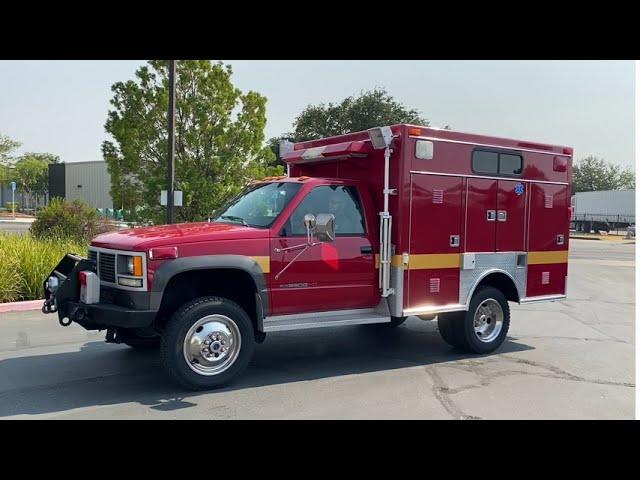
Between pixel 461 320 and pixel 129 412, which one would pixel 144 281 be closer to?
pixel 129 412

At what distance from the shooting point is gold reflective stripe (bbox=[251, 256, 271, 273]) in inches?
238

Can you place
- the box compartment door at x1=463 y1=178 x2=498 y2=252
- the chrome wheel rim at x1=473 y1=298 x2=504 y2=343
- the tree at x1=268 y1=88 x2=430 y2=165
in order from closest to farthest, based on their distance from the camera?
1. the box compartment door at x1=463 y1=178 x2=498 y2=252
2. the chrome wheel rim at x1=473 y1=298 x2=504 y2=343
3. the tree at x1=268 y1=88 x2=430 y2=165

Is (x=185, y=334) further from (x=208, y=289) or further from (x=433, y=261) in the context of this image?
(x=433, y=261)

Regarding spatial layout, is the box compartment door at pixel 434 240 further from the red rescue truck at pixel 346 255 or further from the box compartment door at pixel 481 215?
the box compartment door at pixel 481 215

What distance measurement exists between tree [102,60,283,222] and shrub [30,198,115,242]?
0.78 meters

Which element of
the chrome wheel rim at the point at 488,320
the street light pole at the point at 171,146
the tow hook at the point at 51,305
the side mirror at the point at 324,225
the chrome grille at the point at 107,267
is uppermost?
the street light pole at the point at 171,146

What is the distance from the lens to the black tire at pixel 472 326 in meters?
7.61

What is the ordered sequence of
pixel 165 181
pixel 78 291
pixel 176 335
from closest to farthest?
pixel 176 335 → pixel 78 291 → pixel 165 181

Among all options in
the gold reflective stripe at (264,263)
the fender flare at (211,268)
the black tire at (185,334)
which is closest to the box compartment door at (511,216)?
the gold reflective stripe at (264,263)

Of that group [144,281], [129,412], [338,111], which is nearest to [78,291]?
[144,281]

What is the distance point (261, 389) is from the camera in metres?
6.01

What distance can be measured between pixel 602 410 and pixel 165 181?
37.2ft

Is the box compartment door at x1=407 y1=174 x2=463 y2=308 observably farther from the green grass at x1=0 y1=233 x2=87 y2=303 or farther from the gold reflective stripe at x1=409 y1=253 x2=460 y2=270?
the green grass at x1=0 y1=233 x2=87 y2=303


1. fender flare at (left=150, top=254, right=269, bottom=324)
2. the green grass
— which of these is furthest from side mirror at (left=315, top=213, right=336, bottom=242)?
the green grass
